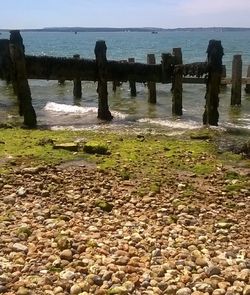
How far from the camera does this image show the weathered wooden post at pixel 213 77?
14.3 meters

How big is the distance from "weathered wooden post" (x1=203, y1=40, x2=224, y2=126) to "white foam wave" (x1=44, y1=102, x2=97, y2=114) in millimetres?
5195

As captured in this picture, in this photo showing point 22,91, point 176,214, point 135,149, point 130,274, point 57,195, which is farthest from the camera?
point 22,91

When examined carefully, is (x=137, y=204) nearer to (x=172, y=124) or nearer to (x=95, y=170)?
(x=95, y=170)

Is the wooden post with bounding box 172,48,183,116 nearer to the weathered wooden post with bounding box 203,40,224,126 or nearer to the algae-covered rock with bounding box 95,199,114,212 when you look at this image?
the weathered wooden post with bounding box 203,40,224,126

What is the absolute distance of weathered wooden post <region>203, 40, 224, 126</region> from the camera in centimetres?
1431

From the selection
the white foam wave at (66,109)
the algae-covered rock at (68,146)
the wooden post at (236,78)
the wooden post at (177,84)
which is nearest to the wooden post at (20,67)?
the algae-covered rock at (68,146)

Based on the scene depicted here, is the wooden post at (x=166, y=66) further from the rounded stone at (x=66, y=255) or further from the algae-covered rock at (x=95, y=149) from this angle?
the rounded stone at (x=66, y=255)

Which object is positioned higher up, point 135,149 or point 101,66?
point 101,66

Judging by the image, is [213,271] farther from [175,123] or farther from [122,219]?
[175,123]

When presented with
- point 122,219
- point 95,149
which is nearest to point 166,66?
point 95,149

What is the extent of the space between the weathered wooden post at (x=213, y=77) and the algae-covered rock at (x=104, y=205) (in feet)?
25.8

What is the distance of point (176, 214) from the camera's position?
7.42 m

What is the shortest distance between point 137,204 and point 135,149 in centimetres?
356

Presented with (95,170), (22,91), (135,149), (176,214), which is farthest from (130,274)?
(22,91)
